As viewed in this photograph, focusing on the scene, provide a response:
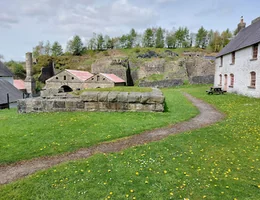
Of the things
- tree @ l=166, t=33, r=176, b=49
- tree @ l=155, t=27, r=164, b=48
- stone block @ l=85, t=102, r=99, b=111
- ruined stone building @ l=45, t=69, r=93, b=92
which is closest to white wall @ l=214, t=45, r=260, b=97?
stone block @ l=85, t=102, r=99, b=111

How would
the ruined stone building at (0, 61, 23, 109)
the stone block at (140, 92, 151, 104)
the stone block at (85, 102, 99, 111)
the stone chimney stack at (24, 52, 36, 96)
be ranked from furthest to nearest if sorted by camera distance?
1. the stone chimney stack at (24, 52, 36, 96)
2. the ruined stone building at (0, 61, 23, 109)
3. the stone block at (85, 102, 99, 111)
4. the stone block at (140, 92, 151, 104)

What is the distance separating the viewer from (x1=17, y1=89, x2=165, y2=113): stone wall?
10.2m

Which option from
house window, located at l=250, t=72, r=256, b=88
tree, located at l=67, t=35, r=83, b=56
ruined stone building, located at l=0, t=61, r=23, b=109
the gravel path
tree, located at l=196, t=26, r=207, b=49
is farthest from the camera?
tree, located at l=196, t=26, r=207, b=49

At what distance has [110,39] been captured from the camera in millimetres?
74562

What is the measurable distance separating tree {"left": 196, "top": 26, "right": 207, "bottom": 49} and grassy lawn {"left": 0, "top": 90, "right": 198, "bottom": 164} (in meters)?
71.0

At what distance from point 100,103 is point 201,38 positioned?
7234cm

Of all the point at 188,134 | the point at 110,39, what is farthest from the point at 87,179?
the point at 110,39

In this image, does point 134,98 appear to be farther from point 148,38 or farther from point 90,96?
point 148,38

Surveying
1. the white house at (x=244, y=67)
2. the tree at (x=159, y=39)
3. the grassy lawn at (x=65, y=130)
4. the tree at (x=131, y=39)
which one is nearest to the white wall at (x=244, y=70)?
the white house at (x=244, y=67)

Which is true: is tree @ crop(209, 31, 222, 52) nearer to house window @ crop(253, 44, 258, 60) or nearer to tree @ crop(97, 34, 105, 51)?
tree @ crop(97, 34, 105, 51)

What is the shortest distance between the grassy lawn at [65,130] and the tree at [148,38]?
2674 inches

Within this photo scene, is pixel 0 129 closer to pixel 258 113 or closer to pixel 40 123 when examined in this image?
pixel 40 123

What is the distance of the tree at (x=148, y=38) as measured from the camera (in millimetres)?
73375

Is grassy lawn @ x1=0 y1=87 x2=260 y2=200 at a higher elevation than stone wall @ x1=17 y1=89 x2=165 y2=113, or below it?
below
